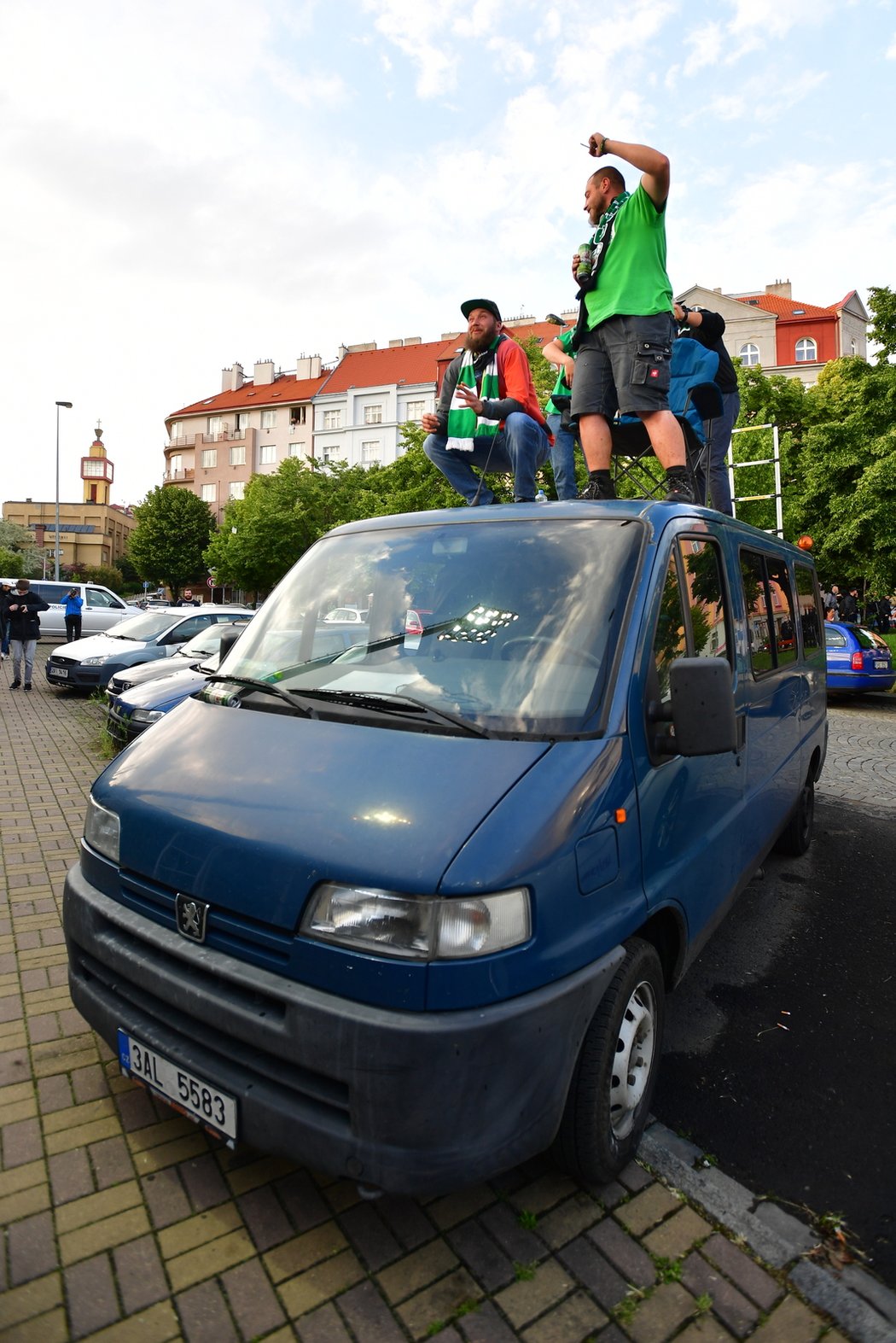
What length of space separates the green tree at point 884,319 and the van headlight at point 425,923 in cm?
2408

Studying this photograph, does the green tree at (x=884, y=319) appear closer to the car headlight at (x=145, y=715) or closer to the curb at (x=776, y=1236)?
the car headlight at (x=145, y=715)

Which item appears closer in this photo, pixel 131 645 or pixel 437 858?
pixel 437 858

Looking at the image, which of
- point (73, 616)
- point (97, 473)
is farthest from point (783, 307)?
point (97, 473)

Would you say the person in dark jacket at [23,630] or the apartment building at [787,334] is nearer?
the person in dark jacket at [23,630]

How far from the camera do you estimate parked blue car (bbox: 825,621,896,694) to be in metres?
14.2

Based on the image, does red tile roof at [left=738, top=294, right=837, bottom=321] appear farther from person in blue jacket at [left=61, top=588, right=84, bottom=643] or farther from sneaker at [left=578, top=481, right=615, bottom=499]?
sneaker at [left=578, top=481, right=615, bottom=499]

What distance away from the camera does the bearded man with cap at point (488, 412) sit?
5.18 m

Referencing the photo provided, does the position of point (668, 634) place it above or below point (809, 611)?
below

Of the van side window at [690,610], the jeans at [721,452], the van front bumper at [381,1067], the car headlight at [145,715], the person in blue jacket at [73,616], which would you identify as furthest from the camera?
the person in blue jacket at [73,616]

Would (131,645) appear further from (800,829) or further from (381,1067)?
(381,1067)

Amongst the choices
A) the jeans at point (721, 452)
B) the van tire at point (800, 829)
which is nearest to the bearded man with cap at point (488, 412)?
the jeans at point (721, 452)

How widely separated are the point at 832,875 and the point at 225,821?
15.2 feet

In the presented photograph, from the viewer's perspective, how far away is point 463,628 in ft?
8.95

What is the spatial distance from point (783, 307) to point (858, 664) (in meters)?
55.7
